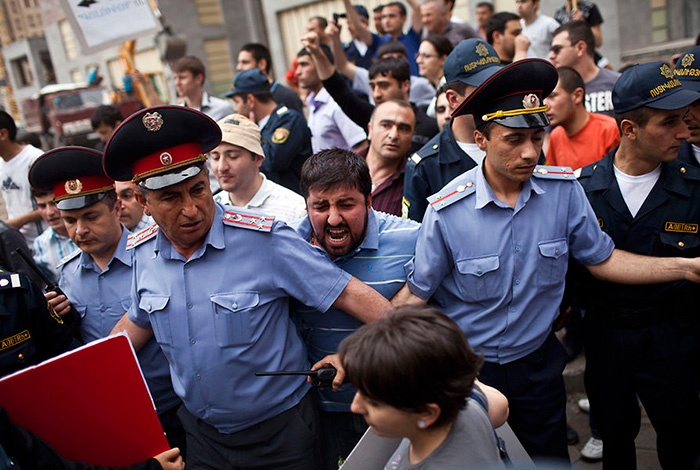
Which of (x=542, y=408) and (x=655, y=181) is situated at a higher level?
(x=655, y=181)

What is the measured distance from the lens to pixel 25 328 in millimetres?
2490

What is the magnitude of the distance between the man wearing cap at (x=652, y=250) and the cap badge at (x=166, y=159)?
6.37ft

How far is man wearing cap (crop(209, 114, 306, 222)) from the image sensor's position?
3641 millimetres

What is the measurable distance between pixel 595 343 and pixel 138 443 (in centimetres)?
216

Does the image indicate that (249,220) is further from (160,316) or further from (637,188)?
(637,188)

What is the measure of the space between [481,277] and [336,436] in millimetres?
960

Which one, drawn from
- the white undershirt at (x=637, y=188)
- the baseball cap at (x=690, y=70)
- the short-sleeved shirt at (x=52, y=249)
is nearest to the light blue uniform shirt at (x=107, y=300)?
the short-sleeved shirt at (x=52, y=249)

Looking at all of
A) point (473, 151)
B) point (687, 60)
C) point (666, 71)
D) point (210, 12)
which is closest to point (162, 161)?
point (473, 151)

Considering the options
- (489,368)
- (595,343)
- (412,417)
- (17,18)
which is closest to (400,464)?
(412,417)

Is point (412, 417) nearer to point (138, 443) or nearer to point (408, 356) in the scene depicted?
point (408, 356)

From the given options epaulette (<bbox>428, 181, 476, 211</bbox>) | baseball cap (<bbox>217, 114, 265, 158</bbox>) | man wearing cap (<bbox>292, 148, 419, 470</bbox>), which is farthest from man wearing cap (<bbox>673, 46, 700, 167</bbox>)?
baseball cap (<bbox>217, 114, 265, 158</bbox>)

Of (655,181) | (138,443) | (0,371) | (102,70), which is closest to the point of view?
(138,443)

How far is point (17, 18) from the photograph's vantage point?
4547 centimetres

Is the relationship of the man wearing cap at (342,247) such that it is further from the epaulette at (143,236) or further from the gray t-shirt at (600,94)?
the gray t-shirt at (600,94)
